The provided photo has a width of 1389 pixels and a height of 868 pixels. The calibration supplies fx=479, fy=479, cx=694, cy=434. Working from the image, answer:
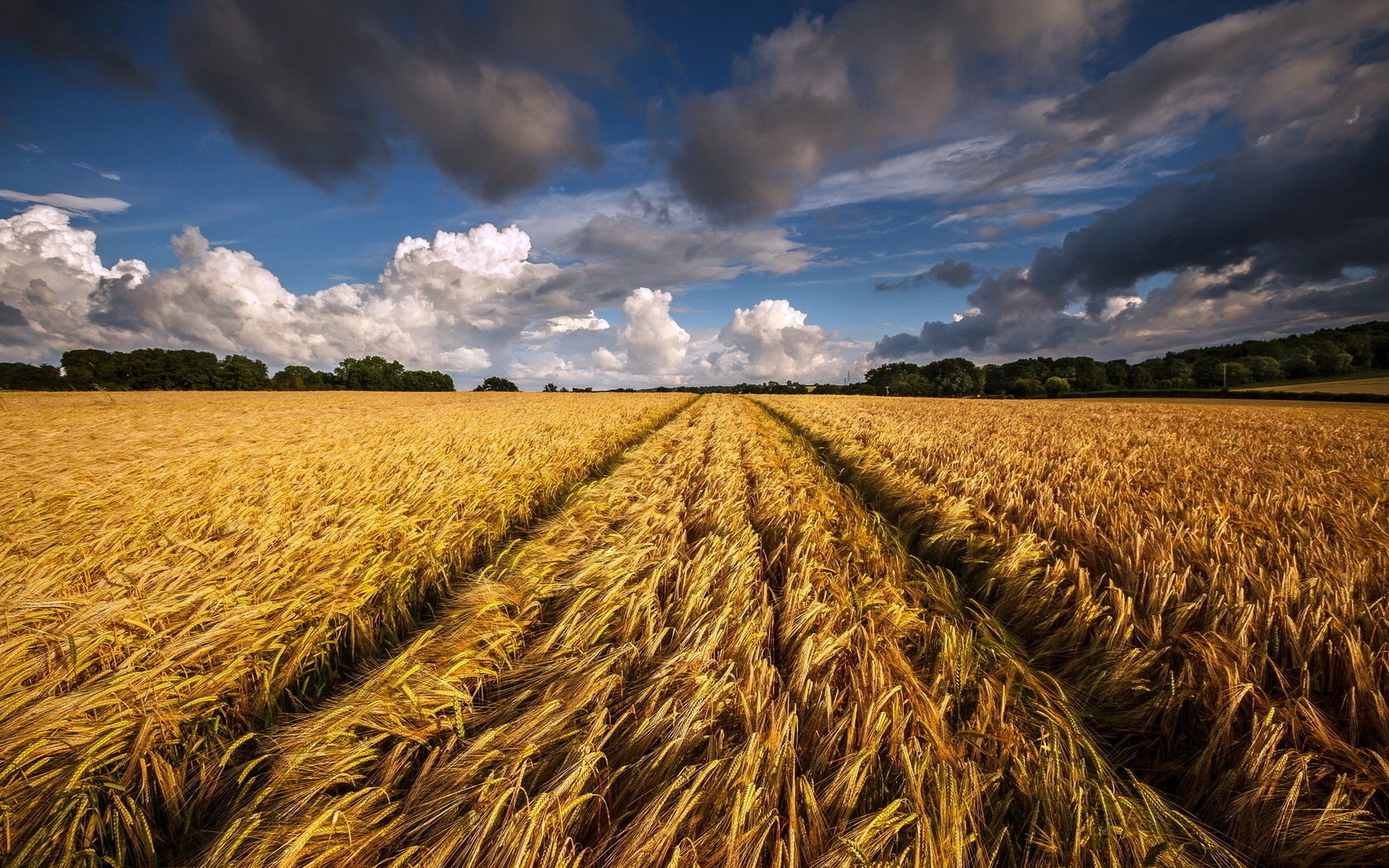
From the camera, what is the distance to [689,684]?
6.51ft

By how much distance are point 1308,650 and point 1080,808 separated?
1808 mm

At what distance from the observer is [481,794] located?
1.47 metres

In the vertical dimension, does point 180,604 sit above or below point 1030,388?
above

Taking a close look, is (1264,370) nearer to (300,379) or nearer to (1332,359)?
(1332,359)

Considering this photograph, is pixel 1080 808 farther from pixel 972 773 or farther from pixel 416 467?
pixel 416 467

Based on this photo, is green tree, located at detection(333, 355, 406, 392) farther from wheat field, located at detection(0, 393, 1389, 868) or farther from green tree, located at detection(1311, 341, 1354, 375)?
green tree, located at detection(1311, 341, 1354, 375)

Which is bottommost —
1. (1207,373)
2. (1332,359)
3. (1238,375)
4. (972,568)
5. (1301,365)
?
(972,568)

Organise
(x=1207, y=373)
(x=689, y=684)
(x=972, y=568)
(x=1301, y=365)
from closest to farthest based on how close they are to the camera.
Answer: (x=689, y=684) < (x=972, y=568) < (x=1301, y=365) < (x=1207, y=373)

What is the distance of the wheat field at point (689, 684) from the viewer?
1.48 meters

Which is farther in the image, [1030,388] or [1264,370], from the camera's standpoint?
[1030,388]

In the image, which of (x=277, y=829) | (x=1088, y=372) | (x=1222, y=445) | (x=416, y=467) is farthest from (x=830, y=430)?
(x=1088, y=372)

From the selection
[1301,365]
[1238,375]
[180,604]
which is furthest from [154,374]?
[1301,365]

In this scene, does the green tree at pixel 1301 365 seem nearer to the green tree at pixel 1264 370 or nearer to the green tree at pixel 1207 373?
the green tree at pixel 1264 370

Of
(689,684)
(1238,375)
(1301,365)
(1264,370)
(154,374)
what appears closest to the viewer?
(689,684)
